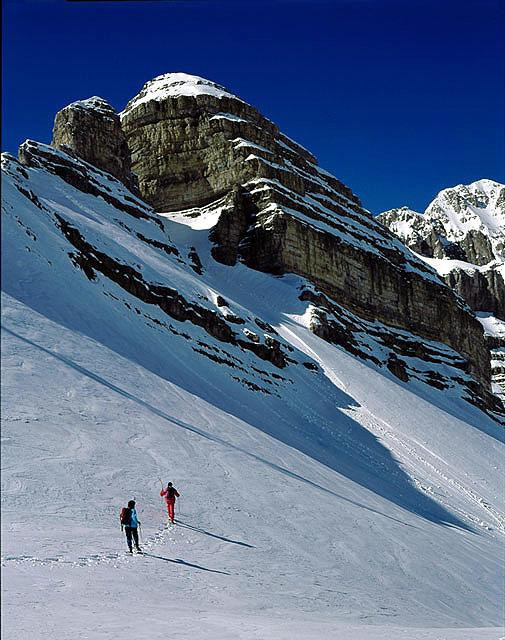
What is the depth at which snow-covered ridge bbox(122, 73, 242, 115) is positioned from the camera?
88750mm

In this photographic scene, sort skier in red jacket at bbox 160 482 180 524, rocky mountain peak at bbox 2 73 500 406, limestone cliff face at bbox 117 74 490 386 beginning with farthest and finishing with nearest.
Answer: limestone cliff face at bbox 117 74 490 386 → rocky mountain peak at bbox 2 73 500 406 → skier in red jacket at bbox 160 482 180 524

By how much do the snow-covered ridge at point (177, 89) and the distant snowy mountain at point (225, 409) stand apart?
210 cm

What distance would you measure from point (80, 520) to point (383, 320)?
66896 millimetres

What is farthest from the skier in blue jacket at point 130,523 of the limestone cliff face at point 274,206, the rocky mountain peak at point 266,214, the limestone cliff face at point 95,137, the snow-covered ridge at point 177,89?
the snow-covered ridge at point 177,89

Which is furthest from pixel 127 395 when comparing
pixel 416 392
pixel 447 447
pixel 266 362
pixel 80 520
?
pixel 416 392

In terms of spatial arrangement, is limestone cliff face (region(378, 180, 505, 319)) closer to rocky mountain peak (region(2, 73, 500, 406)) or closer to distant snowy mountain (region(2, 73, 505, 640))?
rocky mountain peak (region(2, 73, 500, 406))

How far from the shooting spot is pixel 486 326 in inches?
5022

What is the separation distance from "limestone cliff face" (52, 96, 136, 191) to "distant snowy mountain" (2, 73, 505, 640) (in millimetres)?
269

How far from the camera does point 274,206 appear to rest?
73625 millimetres

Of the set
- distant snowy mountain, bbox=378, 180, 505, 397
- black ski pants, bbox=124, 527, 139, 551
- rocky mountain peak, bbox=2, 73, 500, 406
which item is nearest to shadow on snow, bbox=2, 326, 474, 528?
black ski pants, bbox=124, 527, 139, 551

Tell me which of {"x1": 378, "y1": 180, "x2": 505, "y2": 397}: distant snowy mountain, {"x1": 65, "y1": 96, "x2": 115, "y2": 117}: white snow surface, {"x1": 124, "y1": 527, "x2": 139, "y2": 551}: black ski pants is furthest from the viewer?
{"x1": 378, "y1": 180, "x2": 505, "y2": 397}: distant snowy mountain

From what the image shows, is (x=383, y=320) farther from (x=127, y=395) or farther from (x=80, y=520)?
(x=80, y=520)

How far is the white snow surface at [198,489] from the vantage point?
34.6ft

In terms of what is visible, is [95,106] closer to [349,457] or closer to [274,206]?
[274,206]
